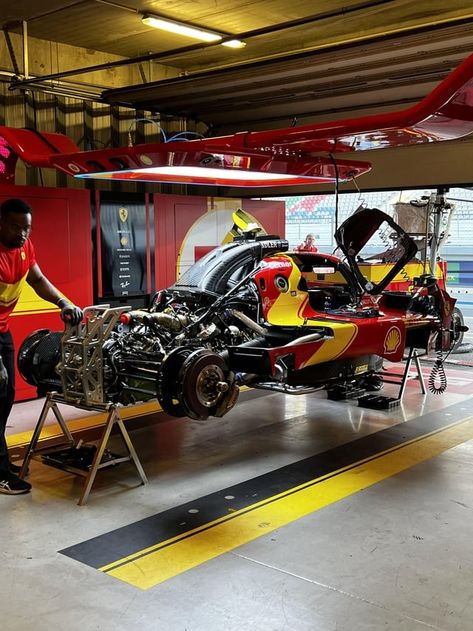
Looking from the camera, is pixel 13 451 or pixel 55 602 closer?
pixel 55 602

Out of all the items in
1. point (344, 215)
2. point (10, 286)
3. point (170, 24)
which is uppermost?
point (170, 24)

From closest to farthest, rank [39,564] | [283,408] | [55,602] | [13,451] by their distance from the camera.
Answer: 1. [55,602]
2. [39,564]
3. [13,451]
4. [283,408]

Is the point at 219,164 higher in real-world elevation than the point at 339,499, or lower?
higher

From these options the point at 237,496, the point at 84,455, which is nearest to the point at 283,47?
the point at 84,455

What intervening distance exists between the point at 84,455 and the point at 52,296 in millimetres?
1191

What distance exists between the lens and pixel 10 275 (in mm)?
4648

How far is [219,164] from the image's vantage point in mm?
5254

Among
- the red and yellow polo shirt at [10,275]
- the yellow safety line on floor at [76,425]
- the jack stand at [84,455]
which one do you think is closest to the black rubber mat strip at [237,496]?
the jack stand at [84,455]

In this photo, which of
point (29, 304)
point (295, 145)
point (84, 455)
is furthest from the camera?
point (29, 304)

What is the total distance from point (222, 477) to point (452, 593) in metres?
2.06

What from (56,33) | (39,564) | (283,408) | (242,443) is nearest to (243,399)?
(283,408)

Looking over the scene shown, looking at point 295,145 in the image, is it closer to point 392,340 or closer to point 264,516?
point 392,340

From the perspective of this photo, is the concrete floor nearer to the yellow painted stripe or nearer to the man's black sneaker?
the man's black sneaker

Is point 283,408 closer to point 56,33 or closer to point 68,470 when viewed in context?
point 68,470
